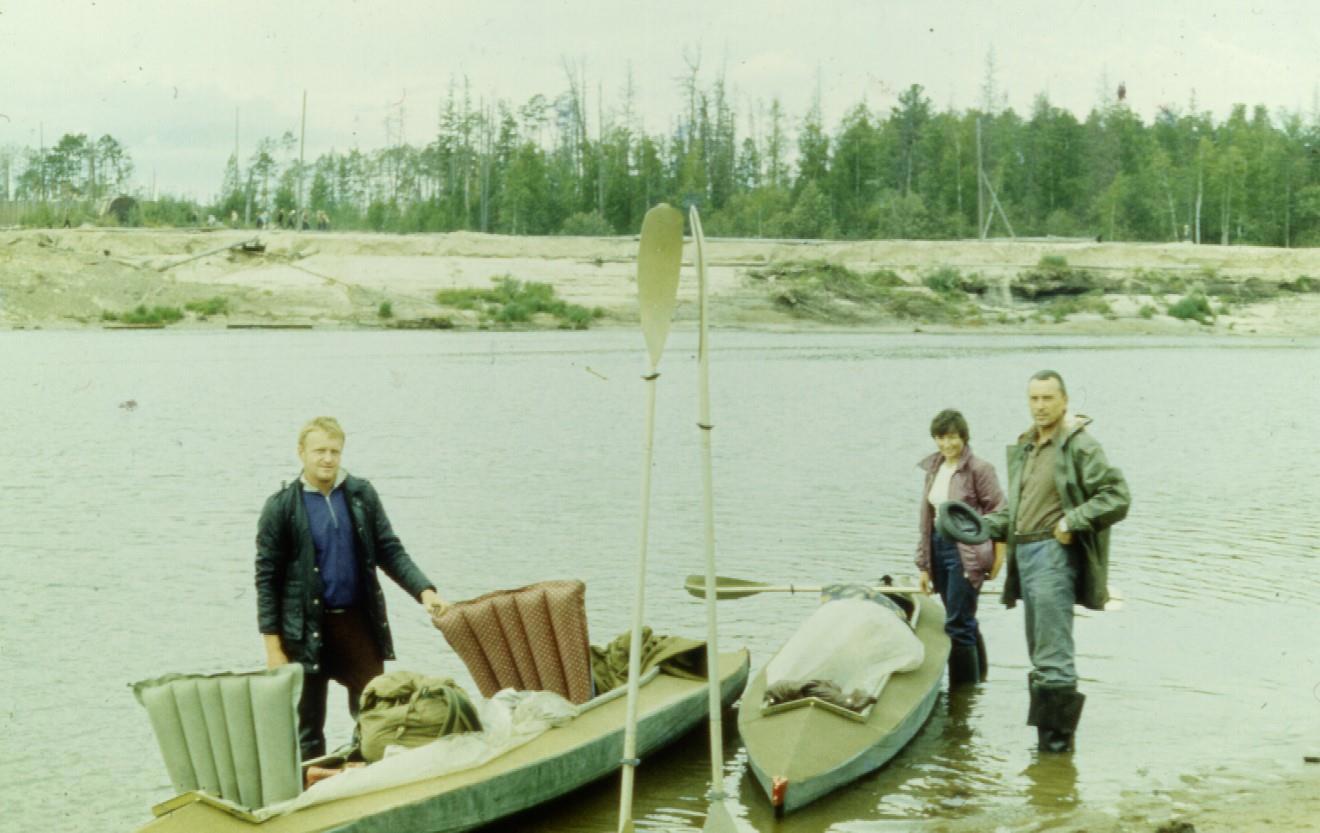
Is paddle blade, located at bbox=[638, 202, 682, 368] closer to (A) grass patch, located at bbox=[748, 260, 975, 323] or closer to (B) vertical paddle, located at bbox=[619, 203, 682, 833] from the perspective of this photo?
(B) vertical paddle, located at bbox=[619, 203, 682, 833]

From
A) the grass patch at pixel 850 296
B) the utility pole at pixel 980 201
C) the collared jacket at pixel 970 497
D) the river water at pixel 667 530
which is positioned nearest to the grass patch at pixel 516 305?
the grass patch at pixel 850 296

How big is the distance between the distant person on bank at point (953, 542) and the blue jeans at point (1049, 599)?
0.92 m

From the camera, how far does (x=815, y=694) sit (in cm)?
812

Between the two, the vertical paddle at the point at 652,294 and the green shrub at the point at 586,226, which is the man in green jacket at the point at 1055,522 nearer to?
the vertical paddle at the point at 652,294

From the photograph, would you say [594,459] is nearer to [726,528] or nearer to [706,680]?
[726,528]

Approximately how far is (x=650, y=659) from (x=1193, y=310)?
52.9 m

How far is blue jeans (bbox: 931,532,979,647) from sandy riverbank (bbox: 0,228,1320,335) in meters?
42.2

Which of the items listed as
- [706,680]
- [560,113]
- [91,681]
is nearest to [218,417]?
[91,681]

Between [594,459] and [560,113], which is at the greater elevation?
[560,113]

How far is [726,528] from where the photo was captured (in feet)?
60.0

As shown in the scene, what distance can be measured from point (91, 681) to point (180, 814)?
5814 mm

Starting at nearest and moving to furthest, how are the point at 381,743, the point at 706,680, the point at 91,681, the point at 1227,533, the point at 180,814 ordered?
the point at 180,814, the point at 381,743, the point at 706,680, the point at 91,681, the point at 1227,533


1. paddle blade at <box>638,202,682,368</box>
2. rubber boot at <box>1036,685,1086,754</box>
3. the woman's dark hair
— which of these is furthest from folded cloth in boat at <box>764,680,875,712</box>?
paddle blade at <box>638,202,682,368</box>

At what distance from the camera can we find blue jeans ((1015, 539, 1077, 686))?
763cm
